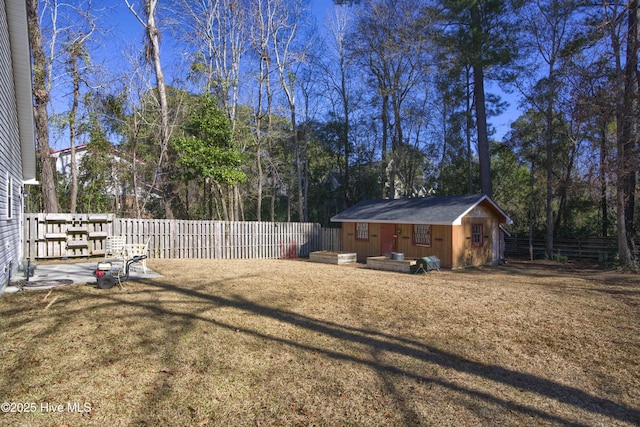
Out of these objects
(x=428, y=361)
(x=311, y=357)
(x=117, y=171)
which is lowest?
(x=428, y=361)

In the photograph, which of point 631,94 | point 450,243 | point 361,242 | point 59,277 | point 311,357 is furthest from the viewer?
point 361,242

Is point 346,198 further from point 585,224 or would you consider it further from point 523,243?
point 585,224

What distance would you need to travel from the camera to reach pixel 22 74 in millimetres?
9836

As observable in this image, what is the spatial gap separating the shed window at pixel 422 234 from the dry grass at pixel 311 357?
7507 millimetres

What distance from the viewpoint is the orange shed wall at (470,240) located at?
16.0 m

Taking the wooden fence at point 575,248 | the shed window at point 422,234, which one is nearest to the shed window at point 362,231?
the shed window at point 422,234

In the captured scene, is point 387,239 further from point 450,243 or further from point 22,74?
point 22,74

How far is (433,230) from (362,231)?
3.99 meters

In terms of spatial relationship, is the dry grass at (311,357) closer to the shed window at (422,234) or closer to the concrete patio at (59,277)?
the concrete patio at (59,277)

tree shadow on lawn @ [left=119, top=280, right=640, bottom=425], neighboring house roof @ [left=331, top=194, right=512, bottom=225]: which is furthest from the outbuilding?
tree shadow on lawn @ [left=119, top=280, right=640, bottom=425]

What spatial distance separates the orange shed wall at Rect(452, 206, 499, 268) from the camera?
52.6ft

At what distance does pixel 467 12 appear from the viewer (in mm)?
21656

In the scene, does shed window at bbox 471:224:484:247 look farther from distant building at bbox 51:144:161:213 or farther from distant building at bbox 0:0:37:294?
distant building at bbox 51:144:161:213

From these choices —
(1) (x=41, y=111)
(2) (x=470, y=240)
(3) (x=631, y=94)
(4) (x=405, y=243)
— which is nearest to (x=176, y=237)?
(1) (x=41, y=111)
